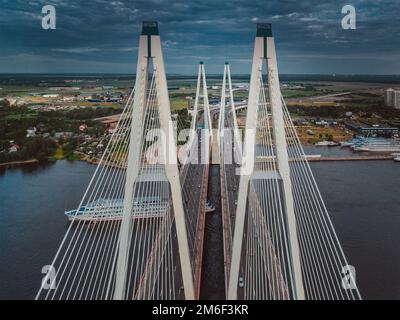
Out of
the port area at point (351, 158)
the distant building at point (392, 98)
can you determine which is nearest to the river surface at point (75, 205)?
the port area at point (351, 158)

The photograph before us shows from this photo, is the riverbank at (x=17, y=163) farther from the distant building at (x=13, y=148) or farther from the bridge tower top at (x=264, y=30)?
the bridge tower top at (x=264, y=30)

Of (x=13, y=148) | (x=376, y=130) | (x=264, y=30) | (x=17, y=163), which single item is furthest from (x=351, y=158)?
(x=264, y=30)

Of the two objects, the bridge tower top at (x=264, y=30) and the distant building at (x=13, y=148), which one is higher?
the bridge tower top at (x=264, y=30)

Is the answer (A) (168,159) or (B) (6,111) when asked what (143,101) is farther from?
(B) (6,111)

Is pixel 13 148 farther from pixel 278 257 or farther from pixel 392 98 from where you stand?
pixel 392 98

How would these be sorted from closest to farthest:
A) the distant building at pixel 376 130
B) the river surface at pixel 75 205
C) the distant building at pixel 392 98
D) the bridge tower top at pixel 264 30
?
1. the bridge tower top at pixel 264 30
2. the river surface at pixel 75 205
3. the distant building at pixel 376 130
4. the distant building at pixel 392 98

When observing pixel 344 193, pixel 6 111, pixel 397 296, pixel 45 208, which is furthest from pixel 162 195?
pixel 6 111
